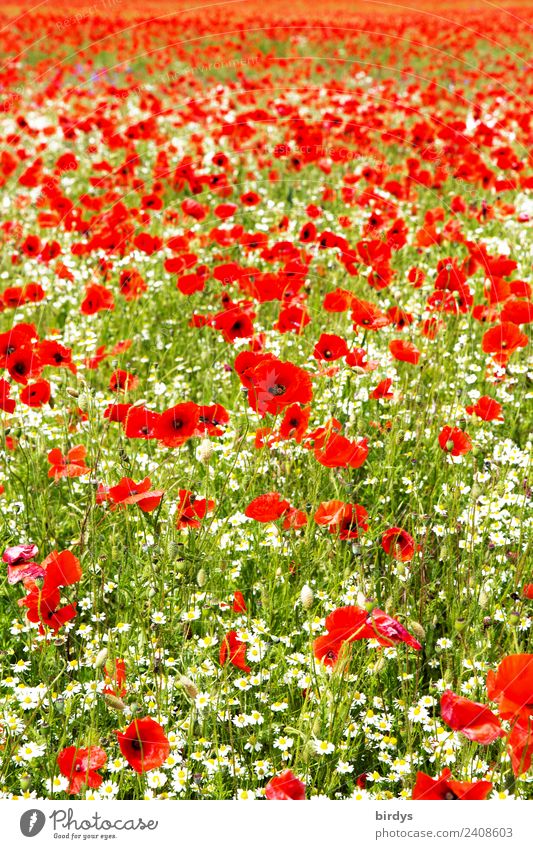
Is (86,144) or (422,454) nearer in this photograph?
(422,454)

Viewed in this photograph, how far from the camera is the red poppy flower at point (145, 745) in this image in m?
2.09

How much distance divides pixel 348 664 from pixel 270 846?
1.91 feet

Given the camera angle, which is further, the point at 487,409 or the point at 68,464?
the point at 487,409

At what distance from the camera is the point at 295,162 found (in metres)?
6.87

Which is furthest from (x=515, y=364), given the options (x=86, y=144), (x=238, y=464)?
(x=86, y=144)

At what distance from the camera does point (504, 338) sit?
3.51 meters

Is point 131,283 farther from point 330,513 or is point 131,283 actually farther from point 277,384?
point 330,513

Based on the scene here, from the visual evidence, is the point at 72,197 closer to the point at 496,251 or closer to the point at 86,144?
the point at 86,144

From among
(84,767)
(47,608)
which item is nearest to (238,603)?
(47,608)

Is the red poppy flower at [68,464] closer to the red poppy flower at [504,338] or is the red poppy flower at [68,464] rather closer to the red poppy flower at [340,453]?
the red poppy flower at [340,453]

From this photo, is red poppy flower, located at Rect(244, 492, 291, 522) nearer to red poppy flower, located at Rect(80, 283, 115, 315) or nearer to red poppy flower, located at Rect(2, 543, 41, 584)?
red poppy flower, located at Rect(2, 543, 41, 584)

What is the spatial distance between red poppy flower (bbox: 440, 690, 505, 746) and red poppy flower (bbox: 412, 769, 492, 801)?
92 mm

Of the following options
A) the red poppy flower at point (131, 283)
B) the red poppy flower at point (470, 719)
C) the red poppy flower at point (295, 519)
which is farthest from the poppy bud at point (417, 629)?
the red poppy flower at point (131, 283)

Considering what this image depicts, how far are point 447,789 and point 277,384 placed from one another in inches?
52.0
